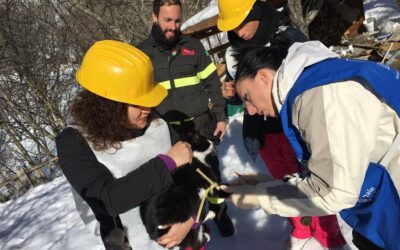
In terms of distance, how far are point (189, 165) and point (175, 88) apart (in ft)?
4.73

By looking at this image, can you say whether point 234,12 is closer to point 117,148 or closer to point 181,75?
point 181,75

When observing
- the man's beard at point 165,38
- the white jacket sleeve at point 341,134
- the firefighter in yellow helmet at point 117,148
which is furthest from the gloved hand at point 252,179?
the man's beard at point 165,38

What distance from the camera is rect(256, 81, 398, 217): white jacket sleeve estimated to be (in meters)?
1.24

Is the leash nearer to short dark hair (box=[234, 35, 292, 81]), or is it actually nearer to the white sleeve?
short dark hair (box=[234, 35, 292, 81])

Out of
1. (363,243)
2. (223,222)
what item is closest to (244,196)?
(363,243)

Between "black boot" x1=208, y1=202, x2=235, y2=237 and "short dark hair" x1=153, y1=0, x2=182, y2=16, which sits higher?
"short dark hair" x1=153, y1=0, x2=182, y2=16

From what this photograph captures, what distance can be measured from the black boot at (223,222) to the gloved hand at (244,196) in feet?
3.96

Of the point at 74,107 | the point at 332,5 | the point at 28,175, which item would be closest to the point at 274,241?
the point at 74,107

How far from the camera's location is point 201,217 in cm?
212

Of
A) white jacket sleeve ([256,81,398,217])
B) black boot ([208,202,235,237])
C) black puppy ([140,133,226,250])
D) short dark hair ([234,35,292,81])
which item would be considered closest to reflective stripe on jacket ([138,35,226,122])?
black boot ([208,202,235,237])

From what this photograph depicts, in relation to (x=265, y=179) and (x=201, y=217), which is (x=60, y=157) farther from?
(x=265, y=179)

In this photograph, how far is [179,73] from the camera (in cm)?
333

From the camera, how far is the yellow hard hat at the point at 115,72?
1694 millimetres

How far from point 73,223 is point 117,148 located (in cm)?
334
